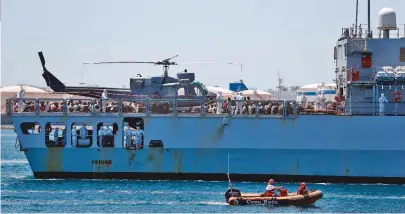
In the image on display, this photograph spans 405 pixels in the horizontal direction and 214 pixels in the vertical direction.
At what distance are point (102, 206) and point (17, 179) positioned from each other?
1134 centimetres

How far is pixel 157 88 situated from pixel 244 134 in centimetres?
686

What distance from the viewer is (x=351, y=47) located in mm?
54250

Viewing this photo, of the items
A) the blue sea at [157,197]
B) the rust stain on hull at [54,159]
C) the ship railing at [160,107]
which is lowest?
the blue sea at [157,197]

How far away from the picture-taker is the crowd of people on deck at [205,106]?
53406 mm

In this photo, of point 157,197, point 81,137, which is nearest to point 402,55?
point 157,197

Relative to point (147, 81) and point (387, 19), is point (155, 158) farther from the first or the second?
point (387, 19)

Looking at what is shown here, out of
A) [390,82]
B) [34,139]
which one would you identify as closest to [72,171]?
[34,139]

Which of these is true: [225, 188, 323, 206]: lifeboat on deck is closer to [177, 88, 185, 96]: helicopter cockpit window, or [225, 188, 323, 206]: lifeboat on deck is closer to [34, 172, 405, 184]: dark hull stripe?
[34, 172, 405, 184]: dark hull stripe

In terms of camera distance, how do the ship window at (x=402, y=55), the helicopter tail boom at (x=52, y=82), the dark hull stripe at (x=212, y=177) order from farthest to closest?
the helicopter tail boom at (x=52, y=82) → the ship window at (x=402, y=55) → the dark hull stripe at (x=212, y=177)

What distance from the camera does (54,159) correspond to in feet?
179

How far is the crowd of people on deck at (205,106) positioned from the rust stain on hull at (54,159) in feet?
6.40

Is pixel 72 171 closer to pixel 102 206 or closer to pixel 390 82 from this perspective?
pixel 102 206

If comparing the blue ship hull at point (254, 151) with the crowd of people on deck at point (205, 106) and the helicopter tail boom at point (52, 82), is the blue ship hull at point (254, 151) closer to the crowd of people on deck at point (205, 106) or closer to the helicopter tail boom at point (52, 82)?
the crowd of people on deck at point (205, 106)

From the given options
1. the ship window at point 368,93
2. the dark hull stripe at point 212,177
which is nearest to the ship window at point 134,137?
the dark hull stripe at point 212,177
